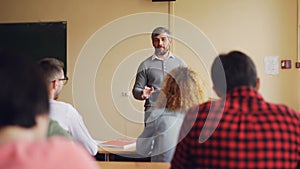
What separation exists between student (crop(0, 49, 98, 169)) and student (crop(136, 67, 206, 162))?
4.30 feet

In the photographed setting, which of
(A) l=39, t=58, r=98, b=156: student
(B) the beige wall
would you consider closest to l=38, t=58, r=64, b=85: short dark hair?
(A) l=39, t=58, r=98, b=156: student

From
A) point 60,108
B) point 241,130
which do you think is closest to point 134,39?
point 60,108

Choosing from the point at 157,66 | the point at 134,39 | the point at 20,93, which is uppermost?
the point at 134,39

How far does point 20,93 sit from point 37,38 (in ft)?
15.7

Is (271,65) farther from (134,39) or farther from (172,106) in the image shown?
(172,106)

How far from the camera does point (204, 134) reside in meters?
1.62

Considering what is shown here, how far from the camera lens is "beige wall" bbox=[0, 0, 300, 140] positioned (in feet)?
15.9

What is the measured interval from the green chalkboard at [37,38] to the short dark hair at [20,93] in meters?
4.55

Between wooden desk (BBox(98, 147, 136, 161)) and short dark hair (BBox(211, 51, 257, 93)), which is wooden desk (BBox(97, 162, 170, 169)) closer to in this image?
wooden desk (BBox(98, 147, 136, 161))

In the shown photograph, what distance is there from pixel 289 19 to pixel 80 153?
4.33m

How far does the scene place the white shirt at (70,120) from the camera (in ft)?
6.97

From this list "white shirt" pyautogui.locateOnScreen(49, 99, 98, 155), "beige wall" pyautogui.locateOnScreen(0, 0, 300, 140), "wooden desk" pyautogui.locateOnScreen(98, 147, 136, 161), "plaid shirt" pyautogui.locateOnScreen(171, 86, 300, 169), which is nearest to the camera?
"plaid shirt" pyautogui.locateOnScreen(171, 86, 300, 169)

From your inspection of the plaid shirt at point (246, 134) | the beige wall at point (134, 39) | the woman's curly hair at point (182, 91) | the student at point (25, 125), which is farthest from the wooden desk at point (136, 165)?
the beige wall at point (134, 39)

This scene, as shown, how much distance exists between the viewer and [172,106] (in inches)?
87.4
